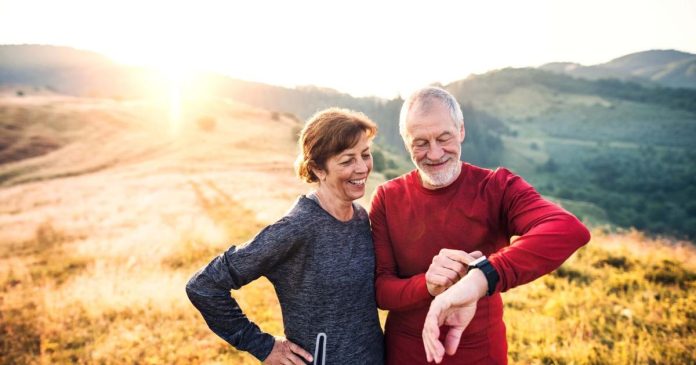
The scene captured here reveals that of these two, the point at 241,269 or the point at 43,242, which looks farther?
the point at 43,242

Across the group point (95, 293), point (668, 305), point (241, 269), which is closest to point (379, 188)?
point (241, 269)

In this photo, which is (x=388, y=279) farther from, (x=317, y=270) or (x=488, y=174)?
(x=488, y=174)

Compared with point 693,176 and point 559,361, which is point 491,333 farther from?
point 693,176

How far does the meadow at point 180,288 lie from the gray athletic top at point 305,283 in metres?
3.26

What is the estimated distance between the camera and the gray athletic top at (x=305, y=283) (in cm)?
219

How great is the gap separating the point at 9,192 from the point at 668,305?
1415 inches

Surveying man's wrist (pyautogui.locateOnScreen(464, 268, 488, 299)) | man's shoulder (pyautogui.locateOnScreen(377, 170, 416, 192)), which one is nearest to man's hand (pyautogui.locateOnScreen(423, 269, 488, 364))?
man's wrist (pyautogui.locateOnScreen(464, 268, 488, 299))

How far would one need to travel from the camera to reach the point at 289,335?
2.48 metres

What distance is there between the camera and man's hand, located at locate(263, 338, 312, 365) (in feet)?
7.71

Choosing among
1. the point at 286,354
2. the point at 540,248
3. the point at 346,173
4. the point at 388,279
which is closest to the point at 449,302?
the point at 540,248

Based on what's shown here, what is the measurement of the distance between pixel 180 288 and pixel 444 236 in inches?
281

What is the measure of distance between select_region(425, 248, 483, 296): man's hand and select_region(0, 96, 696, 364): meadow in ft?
11.7

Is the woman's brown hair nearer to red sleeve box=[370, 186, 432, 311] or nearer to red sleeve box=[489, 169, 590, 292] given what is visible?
red sleeve box=[370, 186, 432, 311]

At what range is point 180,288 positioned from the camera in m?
7.82
